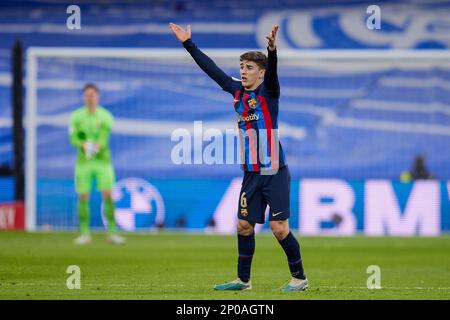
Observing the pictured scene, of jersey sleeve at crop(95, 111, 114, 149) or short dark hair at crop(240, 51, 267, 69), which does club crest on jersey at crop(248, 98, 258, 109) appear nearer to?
short dark hair at crop(240, 51, 267, 69)

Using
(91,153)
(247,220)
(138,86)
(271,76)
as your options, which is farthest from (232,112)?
(271,76)

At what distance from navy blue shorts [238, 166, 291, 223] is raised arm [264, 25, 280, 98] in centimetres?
75

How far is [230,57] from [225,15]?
581 cm

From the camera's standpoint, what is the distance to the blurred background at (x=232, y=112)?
68.3 feet

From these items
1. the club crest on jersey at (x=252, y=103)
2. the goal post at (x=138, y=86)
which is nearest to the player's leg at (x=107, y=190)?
the goal post at (x=138, y=86)

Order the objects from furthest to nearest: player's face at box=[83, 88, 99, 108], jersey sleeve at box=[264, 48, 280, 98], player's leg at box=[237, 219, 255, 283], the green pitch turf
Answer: player's face at box=[83, 88, 99, 108], player's leg at box=[237, 219, 255, 283], the green pitch turf, jersey sleeve at box=[264, 48, 280, 98]

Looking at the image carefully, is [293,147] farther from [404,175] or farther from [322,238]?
[322,238]

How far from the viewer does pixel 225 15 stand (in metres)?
26.6

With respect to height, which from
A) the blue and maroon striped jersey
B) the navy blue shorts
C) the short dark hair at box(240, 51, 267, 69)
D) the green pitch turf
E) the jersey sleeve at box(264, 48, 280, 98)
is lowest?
the green pitch turf

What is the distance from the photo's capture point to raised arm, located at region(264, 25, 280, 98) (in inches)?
368

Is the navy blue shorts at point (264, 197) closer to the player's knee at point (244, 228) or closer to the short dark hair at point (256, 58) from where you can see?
the player's knee at point (244, 228)

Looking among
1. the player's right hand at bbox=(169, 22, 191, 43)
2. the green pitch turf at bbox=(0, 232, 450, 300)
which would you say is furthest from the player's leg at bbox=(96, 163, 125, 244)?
the player's right hand at bbox=(169, 22, 191, 43)

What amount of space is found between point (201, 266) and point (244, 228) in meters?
3.29
